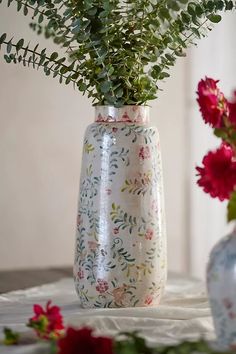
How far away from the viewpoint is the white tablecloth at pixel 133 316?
0.98 meters

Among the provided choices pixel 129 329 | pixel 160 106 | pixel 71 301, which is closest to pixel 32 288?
pixel 71 301

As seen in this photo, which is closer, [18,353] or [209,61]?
[18,353]

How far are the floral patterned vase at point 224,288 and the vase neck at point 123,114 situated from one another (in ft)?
1.25

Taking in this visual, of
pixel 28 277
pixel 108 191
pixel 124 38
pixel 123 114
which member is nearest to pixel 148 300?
pixel 108 191

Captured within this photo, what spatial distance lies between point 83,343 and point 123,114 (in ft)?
1.69

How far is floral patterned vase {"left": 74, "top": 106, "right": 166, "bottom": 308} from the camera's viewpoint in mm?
1146

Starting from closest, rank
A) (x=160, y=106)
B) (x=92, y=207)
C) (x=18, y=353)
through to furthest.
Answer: (x=18, y=353) < (x=92, y=207) < (x=160, y=106)

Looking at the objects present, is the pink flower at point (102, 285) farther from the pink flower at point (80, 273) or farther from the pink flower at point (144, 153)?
the pink flower at point (144, 153)

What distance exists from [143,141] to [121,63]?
4.9 inches

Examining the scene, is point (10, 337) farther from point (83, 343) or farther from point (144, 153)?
point (144, 153)

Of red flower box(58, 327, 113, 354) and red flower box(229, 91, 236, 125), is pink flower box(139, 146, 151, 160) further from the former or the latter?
red flower box(58, 327, 113, 354)

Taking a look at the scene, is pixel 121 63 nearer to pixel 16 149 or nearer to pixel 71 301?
pixel 71 301

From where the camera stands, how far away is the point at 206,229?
9.91 ft

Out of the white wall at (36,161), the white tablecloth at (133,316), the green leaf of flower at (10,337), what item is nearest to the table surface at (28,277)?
the white tablecloth at (133,316)
